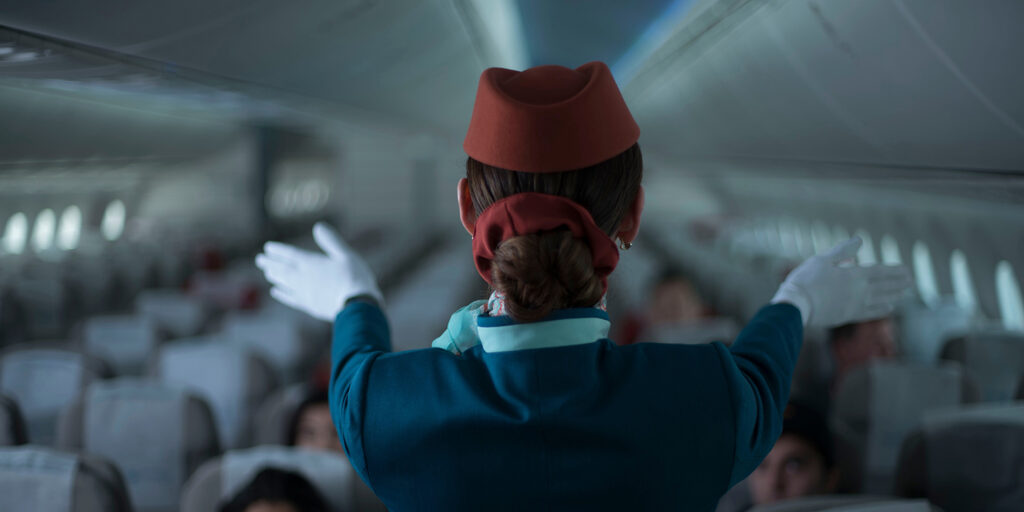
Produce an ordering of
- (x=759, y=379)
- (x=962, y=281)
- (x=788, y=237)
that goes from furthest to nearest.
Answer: (x=788, y=237), (x=962, y=281), (x=759, y=379)

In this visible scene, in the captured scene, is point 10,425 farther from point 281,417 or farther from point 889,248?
point 889,248

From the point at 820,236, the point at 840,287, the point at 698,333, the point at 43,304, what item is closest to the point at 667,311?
the point at 698,333

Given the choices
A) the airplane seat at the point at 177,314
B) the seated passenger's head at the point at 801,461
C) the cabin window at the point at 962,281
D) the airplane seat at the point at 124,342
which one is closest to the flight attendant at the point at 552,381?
the seated passenger's head at the point at 801,461

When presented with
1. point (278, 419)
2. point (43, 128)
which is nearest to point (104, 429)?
point (278, 419)

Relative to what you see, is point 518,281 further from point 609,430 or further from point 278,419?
point 278,419

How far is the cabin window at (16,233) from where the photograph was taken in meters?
10.9

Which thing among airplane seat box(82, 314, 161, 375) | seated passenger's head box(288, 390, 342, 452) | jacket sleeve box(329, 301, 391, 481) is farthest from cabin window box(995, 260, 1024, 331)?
airplane seat box(82, 314, 161, 375)

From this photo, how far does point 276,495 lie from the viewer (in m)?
2.03

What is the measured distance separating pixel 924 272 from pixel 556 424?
221 inches

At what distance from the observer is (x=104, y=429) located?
9.52ft

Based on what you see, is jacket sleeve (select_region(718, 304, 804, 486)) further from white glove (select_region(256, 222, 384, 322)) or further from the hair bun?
white glove (select_region(256, 222, 384, 322))

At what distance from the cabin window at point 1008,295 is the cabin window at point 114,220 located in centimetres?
1515

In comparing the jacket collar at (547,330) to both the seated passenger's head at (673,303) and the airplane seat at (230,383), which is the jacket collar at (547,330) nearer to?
the airplane seat at (230,383)

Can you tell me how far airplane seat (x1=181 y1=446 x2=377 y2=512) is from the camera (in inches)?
85.0
